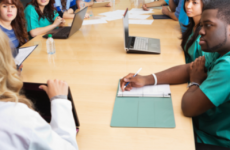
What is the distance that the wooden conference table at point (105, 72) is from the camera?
2.74 ft

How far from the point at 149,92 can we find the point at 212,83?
302 mm

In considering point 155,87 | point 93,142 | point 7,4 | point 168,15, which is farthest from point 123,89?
point 168,15

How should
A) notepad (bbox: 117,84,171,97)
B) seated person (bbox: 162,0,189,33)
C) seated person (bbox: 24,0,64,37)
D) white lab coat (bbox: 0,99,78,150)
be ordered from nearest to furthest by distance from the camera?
white lab coat (bbox: 0,99,78,150) → notepad (bbox: 117,84,171,97) → seated person (bbox: 162,0,189,33) → seated person (bbox: 24,0,64,37)

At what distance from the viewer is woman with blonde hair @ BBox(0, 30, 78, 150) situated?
1.83 feet

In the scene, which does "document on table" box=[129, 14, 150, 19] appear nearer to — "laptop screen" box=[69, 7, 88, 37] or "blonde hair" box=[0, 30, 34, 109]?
"laptop screen" box=[69, 7, 88, 37]

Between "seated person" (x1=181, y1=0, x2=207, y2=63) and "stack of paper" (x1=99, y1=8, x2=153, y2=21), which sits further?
"stack of paper" (x1=99, y1=8, x2=153, y2=21)

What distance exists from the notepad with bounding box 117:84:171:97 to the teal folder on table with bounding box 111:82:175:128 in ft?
0.07

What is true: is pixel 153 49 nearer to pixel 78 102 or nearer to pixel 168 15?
pixel 78 102

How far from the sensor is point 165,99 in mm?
1042

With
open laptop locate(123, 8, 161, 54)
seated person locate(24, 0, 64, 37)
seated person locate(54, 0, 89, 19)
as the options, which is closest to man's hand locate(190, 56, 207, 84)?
open laptop locate(123, 8, 161, 54)

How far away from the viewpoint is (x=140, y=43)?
1629 millimetres

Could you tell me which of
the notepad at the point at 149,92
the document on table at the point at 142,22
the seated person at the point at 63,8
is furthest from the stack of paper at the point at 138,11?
the notepad at the point at 149,92

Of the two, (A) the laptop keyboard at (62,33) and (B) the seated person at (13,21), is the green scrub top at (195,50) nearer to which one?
(A) the laptop keyboard at (62,33)

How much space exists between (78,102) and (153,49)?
725 millimetres
